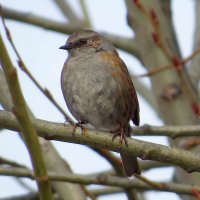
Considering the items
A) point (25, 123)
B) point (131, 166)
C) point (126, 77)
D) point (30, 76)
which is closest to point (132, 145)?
point (30, 76)

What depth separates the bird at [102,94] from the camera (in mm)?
4395

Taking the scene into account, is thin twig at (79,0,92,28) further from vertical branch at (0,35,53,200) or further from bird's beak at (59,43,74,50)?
vertical branch at (0,35,53,200)

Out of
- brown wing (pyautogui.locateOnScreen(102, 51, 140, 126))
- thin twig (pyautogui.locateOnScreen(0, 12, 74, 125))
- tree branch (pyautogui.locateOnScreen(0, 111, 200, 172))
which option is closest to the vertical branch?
tree branch (pyautogui.locateOnScreen(0, 111, 200, 172))

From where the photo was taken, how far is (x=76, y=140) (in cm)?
295

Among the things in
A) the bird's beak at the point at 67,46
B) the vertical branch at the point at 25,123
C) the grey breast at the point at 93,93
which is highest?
the bird's beak at the point at 67,46

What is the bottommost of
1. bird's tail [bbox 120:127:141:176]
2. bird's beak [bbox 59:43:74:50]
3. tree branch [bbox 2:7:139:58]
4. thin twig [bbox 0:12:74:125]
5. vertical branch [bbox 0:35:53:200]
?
vertical branch [bbox 0:35:53:200]

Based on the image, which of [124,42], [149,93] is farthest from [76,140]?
[149,93]

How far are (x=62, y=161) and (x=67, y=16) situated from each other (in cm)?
258

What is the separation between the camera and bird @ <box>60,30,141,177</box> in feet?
14.4

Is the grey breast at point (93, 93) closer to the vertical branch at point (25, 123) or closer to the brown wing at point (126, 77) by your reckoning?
the brown wing at point (126, 77)

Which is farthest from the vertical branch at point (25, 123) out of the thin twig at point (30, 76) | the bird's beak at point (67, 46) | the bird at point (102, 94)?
the bird's beak at point (67, 46)

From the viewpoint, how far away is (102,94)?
4375mm

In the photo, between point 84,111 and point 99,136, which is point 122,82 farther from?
point 99,136

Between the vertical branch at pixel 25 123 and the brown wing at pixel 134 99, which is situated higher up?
the brown wing at pixel 134 99
